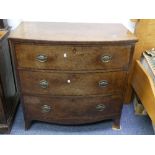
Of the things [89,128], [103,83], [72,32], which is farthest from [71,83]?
[89,128]

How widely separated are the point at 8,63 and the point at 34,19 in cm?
43

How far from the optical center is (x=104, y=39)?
1211mm

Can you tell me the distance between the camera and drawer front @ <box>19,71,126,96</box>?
131cm

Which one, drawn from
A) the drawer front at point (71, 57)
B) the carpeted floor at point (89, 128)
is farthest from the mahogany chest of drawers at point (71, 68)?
the carpeted floor at point (89, 128)

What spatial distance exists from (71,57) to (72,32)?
8.1 inches

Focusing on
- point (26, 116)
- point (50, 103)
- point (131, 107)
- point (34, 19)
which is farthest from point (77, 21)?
point (131, 107)

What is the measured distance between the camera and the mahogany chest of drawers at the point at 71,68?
121 cm

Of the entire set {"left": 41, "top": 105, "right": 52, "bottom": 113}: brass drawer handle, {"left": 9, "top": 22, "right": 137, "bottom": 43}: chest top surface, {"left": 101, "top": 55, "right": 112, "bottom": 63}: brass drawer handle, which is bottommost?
{"left": 41, "top": 105, "right": 52, "bottom": 113}: brass drawer handle

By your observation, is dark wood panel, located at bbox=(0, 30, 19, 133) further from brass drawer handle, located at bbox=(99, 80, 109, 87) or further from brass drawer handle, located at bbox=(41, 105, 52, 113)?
brass drawer handle, located at bbox=(99, 80, 109, 87)

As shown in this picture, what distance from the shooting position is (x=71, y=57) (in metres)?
1.23

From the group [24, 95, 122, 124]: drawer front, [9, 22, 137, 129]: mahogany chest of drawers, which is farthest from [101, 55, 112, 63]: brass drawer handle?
[24, 95, 122, 124]: drawer front

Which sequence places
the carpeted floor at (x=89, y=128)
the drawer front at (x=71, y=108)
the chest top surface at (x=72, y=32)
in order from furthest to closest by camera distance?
the carpeted floor at (x=89, y=128), the drawer front at (x=71, y=108), the chest top surface at (x=72, y=32)

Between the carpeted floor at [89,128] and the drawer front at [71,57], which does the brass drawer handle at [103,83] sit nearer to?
the drawer front at [71,57]

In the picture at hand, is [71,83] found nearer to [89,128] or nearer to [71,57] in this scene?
[71,57]
